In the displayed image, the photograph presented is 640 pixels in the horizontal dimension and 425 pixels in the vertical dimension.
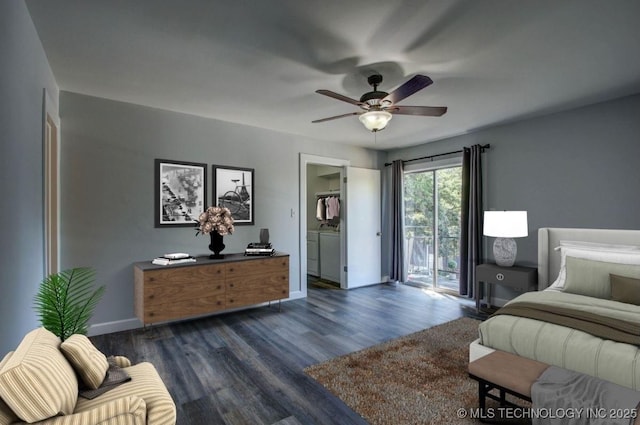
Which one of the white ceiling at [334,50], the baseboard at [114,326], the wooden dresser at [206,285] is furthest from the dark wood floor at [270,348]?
the white ceiling at [334,50]

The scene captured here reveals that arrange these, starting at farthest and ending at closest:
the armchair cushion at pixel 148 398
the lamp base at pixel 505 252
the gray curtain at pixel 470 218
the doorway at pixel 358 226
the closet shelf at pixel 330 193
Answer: the closet shelf at pixel 330 193
the doorway at pixel 358 226
the gray curtain at pixel 470 218
the lamp base at pixel 505 252
the armchair cushion at pixel 148 398

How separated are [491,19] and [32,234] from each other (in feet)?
10.6

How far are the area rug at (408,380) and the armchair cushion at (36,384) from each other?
5.27ft

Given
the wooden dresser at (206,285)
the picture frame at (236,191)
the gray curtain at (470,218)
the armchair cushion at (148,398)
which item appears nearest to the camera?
the armchair cushion at (148,398)

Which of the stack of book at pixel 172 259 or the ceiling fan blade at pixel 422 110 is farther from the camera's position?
the stack of book at pixel 172 259

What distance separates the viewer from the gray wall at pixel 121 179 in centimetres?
317

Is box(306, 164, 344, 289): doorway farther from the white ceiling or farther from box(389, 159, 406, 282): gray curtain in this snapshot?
the white ceiling

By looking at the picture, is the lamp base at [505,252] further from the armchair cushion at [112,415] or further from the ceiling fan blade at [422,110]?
the armchair cushion at [112,415]

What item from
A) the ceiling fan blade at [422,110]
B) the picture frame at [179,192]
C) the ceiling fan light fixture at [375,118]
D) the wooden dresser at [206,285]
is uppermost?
the ceiling fan blade at [422,110]

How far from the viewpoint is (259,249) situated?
13.1 ft

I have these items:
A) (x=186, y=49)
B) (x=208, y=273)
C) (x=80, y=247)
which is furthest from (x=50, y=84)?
(x=208, y=273)

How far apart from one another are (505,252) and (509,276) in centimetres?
32

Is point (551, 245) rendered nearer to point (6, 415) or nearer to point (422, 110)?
point (422, 110)

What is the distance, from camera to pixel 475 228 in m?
4.46
